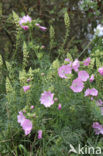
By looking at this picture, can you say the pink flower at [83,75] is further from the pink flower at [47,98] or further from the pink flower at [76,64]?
the pink flower at [47,98]

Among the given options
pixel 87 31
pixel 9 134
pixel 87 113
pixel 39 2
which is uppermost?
pixel 39 2

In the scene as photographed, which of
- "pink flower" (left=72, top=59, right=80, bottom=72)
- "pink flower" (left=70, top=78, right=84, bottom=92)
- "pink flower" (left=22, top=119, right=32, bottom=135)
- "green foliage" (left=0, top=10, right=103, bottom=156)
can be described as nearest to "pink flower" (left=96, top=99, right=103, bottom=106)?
"green foliage" (left=0, top=10, right=103, bottom=156)

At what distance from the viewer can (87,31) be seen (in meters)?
4.14

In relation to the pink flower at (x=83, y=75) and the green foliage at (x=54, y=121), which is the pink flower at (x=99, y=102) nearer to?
the green foliage at (x=54, y=121)

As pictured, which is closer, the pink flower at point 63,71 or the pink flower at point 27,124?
the pink flower at point 27,124

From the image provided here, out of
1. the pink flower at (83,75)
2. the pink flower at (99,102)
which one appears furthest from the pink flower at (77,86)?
the pink flower at (99,102)

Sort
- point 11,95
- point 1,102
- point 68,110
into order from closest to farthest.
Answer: point 68,110, point 11,95, point 1,102

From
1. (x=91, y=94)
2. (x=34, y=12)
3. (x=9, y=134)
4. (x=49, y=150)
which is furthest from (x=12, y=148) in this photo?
(x=34, y=12)

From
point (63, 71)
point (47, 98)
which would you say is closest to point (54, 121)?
point (47, 98)

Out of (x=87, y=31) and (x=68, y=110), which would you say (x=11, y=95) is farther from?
(x=87, y=31)

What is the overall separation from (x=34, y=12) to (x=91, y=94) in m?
2.36

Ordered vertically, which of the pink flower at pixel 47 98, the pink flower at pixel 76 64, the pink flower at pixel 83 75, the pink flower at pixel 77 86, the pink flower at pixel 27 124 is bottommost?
the pink flower at pixel 27 124

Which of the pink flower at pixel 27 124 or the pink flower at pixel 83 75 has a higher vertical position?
the pink flower at pixel 83 75

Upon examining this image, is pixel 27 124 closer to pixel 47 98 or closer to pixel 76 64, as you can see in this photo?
pixel 47 98
